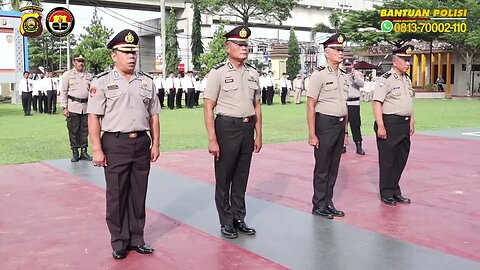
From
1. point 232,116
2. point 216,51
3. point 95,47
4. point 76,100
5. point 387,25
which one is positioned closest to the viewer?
point 232,116

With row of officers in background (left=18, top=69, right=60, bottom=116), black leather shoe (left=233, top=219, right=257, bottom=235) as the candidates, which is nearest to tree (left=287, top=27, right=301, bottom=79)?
row of officers in background (left=18, top=69, right=60, bottom=116)

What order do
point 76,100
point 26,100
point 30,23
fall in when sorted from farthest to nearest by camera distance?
point 26,100 < point 30,23 < point 76,100

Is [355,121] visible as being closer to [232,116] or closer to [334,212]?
[334,212]

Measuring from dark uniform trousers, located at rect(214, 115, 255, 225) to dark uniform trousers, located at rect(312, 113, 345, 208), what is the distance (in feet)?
3.14

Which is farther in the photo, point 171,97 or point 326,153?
point 171,97

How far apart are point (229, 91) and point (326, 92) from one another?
1.22 metres

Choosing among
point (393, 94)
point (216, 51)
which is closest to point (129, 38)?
point (393, 94)

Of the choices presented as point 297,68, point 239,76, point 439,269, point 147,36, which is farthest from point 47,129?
point 297,68

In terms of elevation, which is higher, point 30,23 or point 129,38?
point 30,23

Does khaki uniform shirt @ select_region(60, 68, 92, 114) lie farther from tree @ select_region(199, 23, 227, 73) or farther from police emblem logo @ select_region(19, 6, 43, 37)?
tree @ select_region(199, 23, 227, 73)

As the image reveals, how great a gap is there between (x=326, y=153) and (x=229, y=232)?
1331 millimetres

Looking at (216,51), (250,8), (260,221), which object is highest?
(250,8)

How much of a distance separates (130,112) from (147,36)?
45596 millimetres

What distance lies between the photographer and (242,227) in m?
4.94
